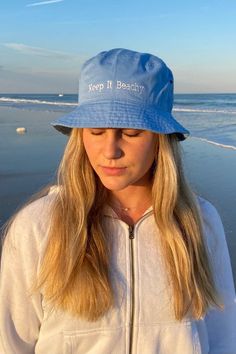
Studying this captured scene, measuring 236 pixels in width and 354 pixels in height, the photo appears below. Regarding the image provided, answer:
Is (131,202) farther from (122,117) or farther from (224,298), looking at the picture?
(224,298)

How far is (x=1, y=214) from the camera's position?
6141 millimetres

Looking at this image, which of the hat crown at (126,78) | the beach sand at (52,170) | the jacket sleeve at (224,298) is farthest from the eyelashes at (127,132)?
the beach sand at (52,170)

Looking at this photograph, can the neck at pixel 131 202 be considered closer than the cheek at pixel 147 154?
No

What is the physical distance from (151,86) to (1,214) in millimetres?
4813

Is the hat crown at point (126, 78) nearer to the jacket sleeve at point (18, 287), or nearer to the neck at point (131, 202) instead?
the neck at point (131, 202)

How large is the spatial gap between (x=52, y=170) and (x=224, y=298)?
7.14 metres

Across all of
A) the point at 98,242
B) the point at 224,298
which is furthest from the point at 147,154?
the point at 224,298

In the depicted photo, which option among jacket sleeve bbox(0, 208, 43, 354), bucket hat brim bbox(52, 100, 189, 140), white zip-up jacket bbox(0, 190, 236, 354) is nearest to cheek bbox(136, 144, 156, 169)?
bucket hat brim bbox(52, 100, 189, 140)

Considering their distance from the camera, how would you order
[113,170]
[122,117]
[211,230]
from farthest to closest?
1. [211,230]
2. [113,170]
3. [122,117]

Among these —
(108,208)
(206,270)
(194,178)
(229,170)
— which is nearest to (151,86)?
(108,208)

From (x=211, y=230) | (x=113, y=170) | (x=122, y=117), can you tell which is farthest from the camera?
(x=211, y=230)

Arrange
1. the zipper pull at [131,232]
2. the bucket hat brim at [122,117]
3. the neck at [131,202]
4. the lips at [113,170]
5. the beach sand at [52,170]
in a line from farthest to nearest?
the beach sand at [52,170], the neck at [131,202], the zipper pull at [131,232], the lips at [113,170], the bucket hat brim at [122,117]

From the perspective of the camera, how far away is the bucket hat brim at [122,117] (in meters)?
1.73

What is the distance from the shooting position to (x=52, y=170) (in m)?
8.91
